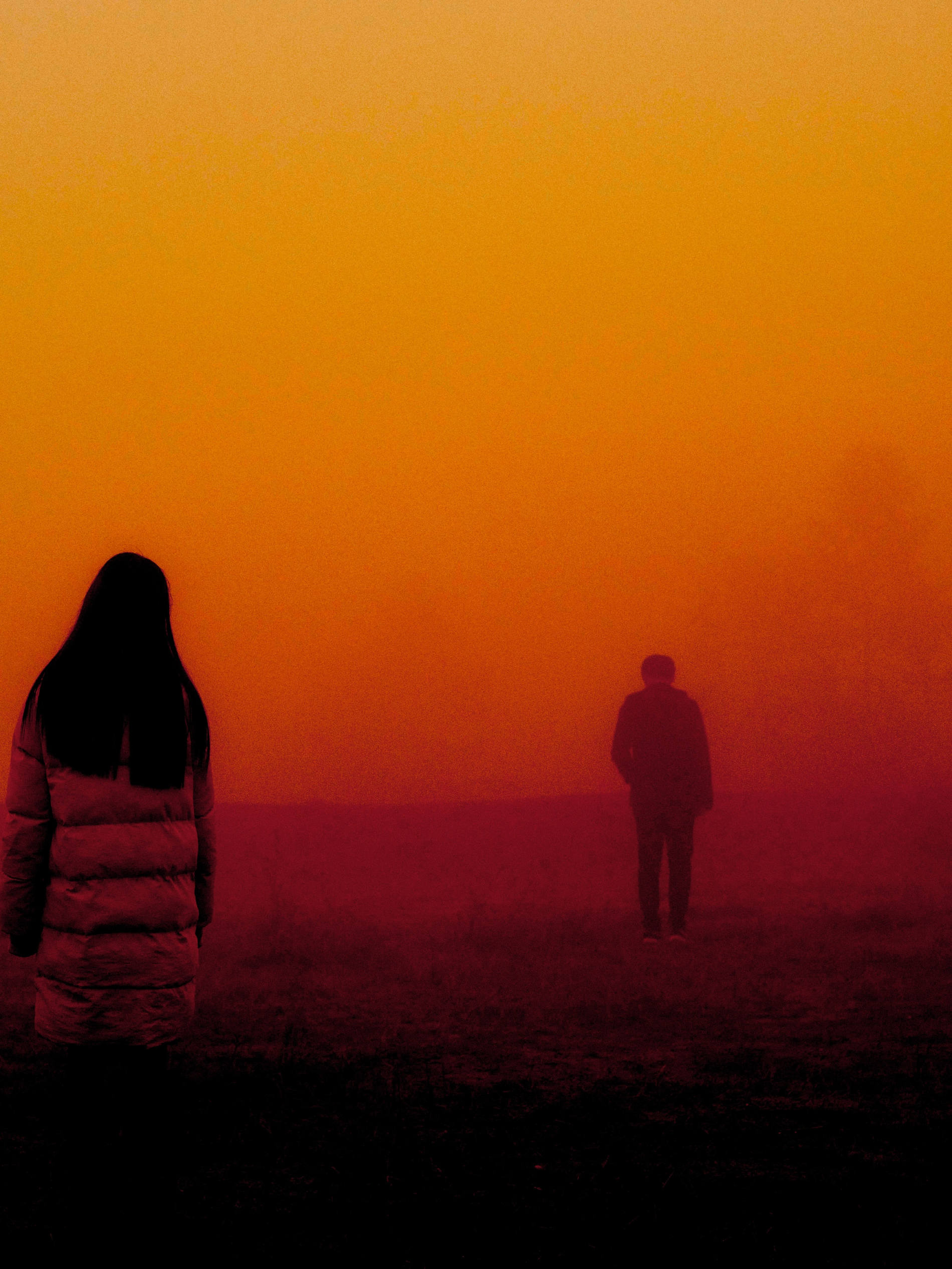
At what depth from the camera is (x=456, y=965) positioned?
8141mm

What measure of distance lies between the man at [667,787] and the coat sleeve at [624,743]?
0.01 m

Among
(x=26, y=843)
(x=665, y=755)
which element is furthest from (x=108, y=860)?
(x=665, y=755)

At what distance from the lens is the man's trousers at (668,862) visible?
9367 millimetres

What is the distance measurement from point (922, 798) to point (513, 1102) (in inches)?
656

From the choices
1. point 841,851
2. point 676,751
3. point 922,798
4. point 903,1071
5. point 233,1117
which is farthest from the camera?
point 922,798

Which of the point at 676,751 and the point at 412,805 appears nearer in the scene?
the point at 676,751

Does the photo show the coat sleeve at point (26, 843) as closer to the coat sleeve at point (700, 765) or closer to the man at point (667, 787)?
the man at point (667, 787)

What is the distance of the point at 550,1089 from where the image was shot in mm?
4867

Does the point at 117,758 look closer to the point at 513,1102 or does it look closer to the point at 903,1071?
the point at 513,1102

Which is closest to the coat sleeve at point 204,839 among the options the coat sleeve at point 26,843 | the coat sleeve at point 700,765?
the coat sleeve at point 26,843

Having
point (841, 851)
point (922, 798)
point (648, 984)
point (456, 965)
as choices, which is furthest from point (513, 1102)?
point (922, 798)

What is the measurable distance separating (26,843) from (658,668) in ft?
24.0

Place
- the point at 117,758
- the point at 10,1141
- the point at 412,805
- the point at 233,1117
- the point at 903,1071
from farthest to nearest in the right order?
the point at 412,805 → the point at 903,1071 → the point at 233,1117 → the point at 10,1141 → the point at 117,758

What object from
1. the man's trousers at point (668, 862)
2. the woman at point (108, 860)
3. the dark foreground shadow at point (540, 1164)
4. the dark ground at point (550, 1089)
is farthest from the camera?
the man's trousers at point (668, 862)
